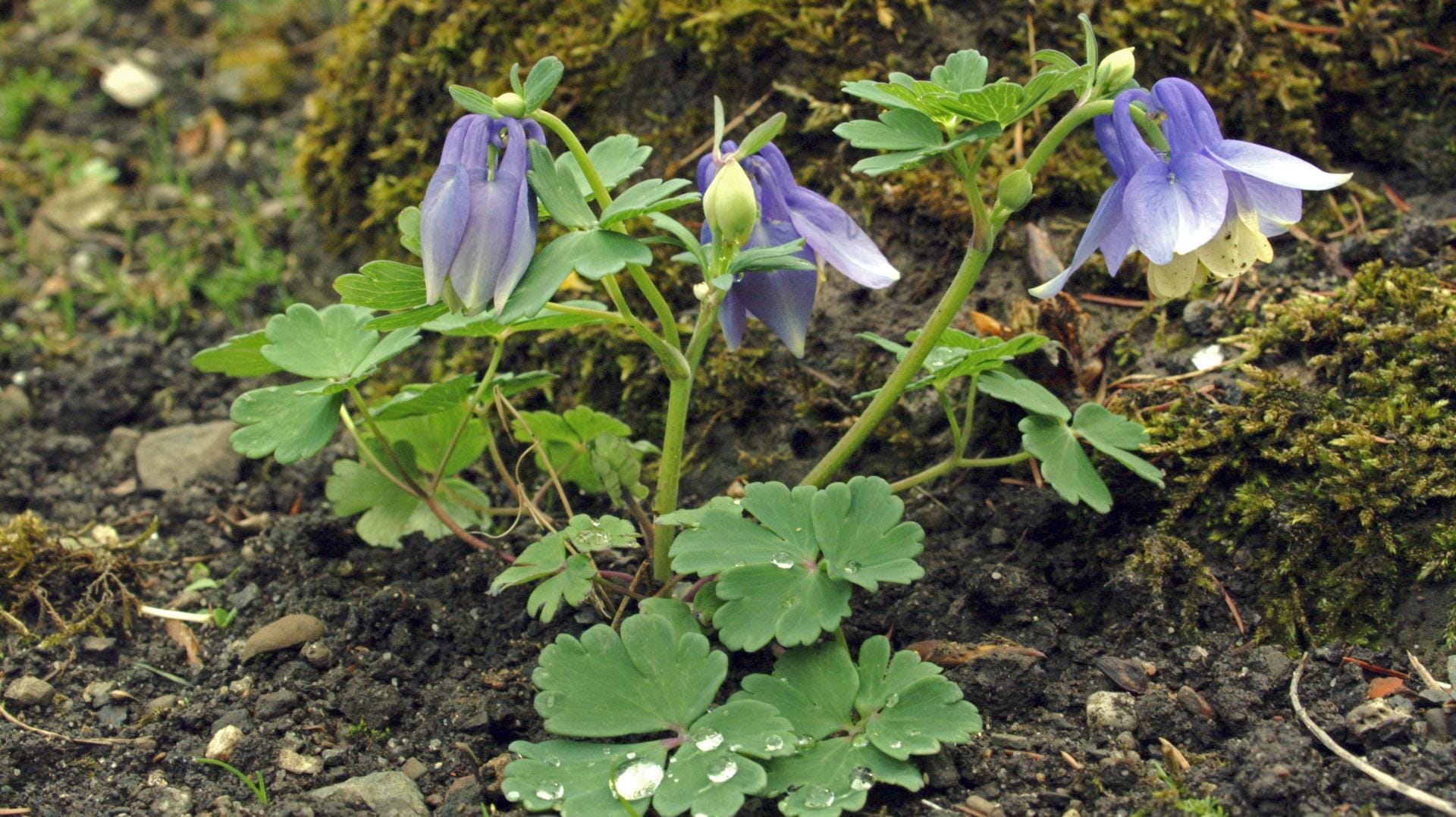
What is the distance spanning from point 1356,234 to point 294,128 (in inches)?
148

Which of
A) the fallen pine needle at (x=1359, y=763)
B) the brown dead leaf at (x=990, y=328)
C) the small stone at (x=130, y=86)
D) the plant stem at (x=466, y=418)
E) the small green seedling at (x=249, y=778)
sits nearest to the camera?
the fallen pine needle at (x=1359, y=763)

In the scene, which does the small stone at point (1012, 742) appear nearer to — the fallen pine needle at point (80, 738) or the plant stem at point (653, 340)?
the plant stem at point (653, 340)

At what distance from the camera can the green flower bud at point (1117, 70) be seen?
2047 mm

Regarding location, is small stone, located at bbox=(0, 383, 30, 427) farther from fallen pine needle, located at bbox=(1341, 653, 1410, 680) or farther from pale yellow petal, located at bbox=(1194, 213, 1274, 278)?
fallen pine needle, located at bbox=(1341, 653, 1410, 680)

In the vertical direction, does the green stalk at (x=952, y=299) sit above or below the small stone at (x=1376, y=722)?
above

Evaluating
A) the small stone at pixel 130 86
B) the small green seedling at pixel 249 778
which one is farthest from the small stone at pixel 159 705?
the small stone at pixel 130 86

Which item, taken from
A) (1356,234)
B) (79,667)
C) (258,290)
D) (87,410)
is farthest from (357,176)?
(1356,234)

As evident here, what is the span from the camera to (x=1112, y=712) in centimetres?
223

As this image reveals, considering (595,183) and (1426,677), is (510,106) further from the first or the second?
(1426,677)

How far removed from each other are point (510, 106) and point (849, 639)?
3.94 ft

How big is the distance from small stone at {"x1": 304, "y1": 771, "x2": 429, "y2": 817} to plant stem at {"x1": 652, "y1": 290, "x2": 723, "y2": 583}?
0.62 metres

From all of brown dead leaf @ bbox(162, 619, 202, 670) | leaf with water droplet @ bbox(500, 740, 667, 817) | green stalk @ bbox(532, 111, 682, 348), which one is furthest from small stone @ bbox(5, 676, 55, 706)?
green stalk @ bbox(532, 111, 682, 348)

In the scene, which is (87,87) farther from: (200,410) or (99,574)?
(99,574)

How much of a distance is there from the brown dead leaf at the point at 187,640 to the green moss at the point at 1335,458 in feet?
6.68
